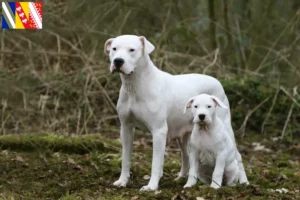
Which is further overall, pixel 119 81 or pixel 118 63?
pixel 119 81

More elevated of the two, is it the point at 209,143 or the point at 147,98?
the point at 147,98

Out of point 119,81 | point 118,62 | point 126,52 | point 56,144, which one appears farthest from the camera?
point 119,81

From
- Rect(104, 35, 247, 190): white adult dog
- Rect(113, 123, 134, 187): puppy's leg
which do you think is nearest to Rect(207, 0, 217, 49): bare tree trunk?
Rect(104, 35, 247, 190): white adult dog

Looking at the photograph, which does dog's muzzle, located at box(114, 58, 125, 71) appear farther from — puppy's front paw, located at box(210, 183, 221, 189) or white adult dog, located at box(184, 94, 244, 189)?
puppy's front paw, located at box(210, 183, 221, 189)

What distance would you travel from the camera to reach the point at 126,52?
662 centimetres

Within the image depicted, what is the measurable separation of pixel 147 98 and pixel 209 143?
0.73 m

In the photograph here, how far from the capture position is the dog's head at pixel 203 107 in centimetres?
657

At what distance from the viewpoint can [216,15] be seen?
46.3ft

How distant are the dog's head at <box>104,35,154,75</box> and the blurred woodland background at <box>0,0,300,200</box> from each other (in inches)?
56.7

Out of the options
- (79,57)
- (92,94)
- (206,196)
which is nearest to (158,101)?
(206,196)

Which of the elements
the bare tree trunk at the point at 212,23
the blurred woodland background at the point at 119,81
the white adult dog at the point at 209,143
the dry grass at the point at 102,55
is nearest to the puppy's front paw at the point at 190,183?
the white adult dog at the point at 209,143

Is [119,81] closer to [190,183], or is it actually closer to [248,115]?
[248,115]

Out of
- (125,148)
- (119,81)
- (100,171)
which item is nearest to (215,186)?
(125,148)

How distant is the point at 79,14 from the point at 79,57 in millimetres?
860
